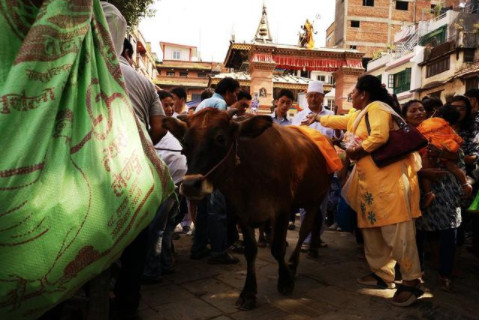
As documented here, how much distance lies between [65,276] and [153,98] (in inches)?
66.1

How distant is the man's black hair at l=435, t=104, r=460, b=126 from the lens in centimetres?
Result: 425

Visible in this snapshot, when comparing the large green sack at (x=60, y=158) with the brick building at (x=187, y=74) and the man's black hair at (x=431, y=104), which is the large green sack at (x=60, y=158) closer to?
the man's black hair at (x=431, y=104)

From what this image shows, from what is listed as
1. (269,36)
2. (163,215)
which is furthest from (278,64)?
(163,215)

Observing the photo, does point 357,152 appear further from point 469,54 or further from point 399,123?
point 469,54

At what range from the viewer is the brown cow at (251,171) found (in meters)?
3.02

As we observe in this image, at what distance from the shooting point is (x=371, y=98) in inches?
154

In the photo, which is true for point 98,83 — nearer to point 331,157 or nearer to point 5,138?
point 5,138

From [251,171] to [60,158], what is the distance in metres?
Answer: 2.41

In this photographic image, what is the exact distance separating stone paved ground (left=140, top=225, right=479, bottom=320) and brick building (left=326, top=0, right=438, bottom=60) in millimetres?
43388

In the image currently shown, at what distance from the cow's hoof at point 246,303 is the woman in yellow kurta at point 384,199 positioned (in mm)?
1308

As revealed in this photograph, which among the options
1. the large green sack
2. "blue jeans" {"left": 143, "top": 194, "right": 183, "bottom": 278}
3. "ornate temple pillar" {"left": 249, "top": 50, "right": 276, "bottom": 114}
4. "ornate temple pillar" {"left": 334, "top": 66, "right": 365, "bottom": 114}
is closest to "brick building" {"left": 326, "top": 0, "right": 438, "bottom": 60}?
"ornate temple pillar" {"left": 334, "top": 66, "right": 365, "bottom": 114}

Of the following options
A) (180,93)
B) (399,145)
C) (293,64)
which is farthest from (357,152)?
(293,64)

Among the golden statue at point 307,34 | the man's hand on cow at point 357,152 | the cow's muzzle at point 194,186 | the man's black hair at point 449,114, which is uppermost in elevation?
the golden statue at point 307,34

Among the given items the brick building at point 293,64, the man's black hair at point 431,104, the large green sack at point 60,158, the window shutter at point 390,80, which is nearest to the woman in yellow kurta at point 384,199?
the man's black hair at point 431,104
